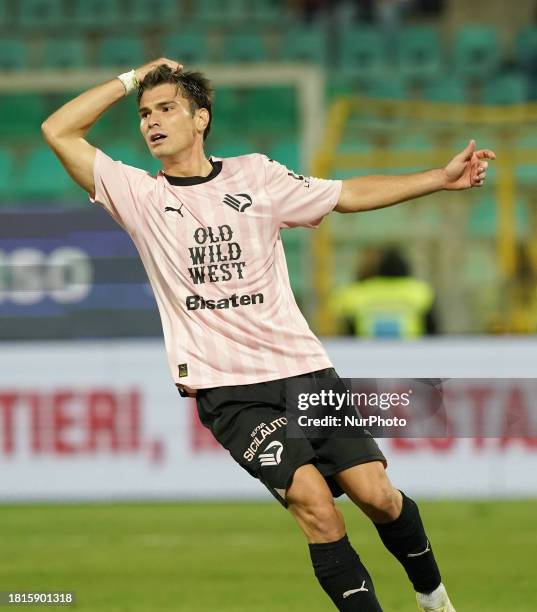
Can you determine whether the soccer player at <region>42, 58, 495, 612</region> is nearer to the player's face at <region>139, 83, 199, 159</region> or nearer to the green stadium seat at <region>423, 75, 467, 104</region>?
the player's face at <region>139, 83, 199, 159</region>

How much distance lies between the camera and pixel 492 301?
13.2 meters

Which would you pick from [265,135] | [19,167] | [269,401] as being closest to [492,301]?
[265,135]

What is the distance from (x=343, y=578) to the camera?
17.0ft

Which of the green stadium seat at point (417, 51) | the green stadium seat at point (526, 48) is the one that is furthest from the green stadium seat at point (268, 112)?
the green stadium seat at point (526, 48)

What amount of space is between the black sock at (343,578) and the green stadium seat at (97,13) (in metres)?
14.4

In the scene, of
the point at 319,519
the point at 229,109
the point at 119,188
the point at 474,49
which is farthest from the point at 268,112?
the point at 319,519

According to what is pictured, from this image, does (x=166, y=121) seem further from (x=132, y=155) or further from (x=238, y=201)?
(x=132, y=155)

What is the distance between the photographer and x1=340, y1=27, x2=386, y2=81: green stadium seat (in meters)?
18.5

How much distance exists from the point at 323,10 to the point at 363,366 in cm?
817

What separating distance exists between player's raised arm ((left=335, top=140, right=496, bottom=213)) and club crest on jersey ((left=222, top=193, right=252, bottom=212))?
36 cm

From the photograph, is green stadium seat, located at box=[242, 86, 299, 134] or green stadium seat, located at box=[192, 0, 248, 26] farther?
green stadium seat, located at box=[192, 0, 248, 26]

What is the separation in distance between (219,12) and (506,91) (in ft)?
12.3

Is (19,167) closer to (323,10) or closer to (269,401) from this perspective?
(323,10)

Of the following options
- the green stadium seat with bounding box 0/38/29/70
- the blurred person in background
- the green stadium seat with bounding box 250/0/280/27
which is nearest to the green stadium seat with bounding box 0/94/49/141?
the green stadium seat with bounding box 0/38/29/70
